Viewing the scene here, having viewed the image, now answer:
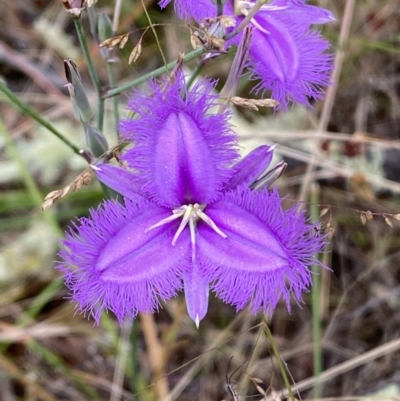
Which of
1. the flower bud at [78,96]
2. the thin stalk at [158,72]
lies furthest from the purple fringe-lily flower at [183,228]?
the flower bud at [78,96]

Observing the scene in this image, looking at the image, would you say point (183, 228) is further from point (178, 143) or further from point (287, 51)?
point (287, 51)

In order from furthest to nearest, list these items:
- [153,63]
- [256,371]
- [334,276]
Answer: [153,63]
[334,276]
[256,371]

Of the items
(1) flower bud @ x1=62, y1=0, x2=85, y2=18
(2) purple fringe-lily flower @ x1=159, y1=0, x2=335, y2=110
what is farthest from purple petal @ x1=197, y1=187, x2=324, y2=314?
(1) flower bud @ x1=62, y1=0, x2=85, y2=18

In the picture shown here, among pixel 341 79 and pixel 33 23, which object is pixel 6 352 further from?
pixel 341 79

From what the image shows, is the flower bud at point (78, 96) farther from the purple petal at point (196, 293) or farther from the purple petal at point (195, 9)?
the purple petal at point (196, 293)


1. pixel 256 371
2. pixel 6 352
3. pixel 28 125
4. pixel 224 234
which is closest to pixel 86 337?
pixel 6 352

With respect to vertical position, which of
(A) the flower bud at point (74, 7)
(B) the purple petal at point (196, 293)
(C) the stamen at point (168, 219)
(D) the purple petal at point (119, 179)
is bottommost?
(B) the purple petal at point (196, 293)

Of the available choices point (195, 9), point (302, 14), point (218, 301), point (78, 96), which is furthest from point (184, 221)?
point (218, 301)

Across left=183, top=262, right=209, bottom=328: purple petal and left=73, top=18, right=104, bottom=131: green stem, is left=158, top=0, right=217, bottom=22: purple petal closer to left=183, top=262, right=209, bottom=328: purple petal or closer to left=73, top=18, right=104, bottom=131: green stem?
left=73, top=18, right=104, bottom=131: green stem
